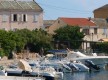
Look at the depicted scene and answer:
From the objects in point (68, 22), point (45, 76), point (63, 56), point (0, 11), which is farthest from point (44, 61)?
point (68, 22)

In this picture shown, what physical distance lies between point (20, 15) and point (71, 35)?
10158 mm

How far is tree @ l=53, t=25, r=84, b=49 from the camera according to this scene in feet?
323

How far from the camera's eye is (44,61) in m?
70.4

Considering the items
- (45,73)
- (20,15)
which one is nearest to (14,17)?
(20,15)

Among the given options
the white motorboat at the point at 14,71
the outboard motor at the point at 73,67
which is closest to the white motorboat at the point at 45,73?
the white motorboat at the point at 14,71

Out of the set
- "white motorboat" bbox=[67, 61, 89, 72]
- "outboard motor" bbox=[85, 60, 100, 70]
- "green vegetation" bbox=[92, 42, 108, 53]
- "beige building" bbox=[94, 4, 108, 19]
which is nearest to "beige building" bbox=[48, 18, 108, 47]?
"green vegetation" bbox=[92, 42, 108, 53]

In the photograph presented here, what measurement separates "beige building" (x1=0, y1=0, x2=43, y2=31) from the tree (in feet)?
12.1

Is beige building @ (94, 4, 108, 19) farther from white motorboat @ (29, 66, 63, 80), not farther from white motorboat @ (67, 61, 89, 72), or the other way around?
white motorboat @ (29, 66, 63, 80)

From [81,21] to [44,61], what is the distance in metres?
43.3

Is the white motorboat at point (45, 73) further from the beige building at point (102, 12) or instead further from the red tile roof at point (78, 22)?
the beige building at point (102, 12)

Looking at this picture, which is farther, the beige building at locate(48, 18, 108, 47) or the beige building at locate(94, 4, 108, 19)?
the beige building at locate(94, 4, 108, 19)

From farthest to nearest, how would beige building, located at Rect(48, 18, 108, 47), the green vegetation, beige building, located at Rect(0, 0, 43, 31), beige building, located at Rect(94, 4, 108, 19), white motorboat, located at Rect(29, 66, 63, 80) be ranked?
beige building, located at Rect(94, 4, 108, 19) < beige building, located at Rect(48, 18, 108, 47) < the green vegetation < beige building, located at Rect(0, 0, 43, 31) < white motorboat, located at Rect(29, 66, 63, 80)

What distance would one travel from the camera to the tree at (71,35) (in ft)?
323

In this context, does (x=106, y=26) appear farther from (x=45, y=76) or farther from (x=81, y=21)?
(x=45, y=76)
